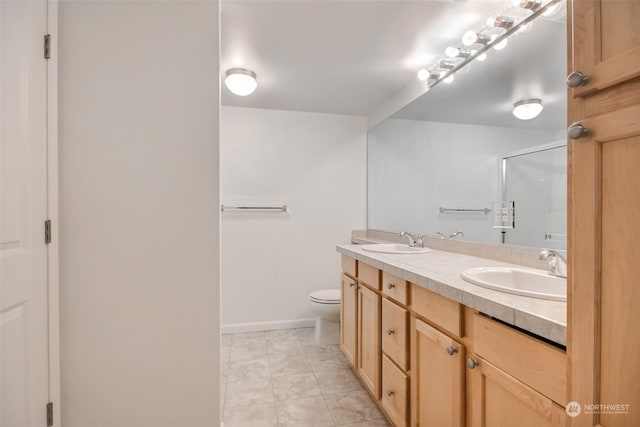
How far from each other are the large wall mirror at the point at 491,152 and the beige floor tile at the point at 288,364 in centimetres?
137

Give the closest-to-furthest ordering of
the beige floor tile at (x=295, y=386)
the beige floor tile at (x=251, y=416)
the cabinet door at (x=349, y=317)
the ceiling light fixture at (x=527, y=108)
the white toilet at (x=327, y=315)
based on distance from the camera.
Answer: the ceiling light fixture at (x=527, y=108)
the beige floor tile at (x=251, y=416)
the beige floor tile at (x=295, y=386)
the cabinet door at (x=349, y=317)
the white toilet at (x=327, y=315)

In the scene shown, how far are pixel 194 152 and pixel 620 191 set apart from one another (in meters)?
1.35

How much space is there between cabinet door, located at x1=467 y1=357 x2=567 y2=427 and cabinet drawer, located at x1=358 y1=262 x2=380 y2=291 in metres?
0.74

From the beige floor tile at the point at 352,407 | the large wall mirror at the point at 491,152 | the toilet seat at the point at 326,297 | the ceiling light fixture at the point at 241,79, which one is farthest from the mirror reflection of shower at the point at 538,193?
the ceiling light fixture at the point at 241,79

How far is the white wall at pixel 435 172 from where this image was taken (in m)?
1.85

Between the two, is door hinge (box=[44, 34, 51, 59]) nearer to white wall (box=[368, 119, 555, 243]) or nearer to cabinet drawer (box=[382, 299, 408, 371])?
cabinet drawer (box=[382, 299, 408, 371])

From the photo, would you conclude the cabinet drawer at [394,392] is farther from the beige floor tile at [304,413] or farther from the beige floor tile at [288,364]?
the beige floor tile at [288,364]

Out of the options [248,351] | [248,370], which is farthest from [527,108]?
[248,351]

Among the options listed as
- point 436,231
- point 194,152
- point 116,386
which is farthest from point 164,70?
point 436,231

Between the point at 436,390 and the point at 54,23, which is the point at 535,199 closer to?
the point at 436,390

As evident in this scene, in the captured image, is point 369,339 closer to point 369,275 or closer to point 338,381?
point 369,275

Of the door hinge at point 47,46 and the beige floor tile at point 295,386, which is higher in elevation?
the door hinge at point 47,46

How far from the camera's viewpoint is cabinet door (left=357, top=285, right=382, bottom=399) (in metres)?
1.75
